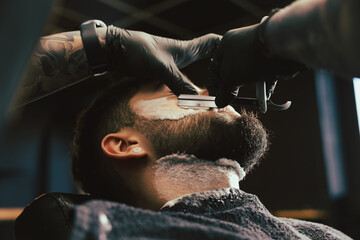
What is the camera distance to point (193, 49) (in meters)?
1.62

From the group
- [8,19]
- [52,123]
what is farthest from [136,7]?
[8,19]

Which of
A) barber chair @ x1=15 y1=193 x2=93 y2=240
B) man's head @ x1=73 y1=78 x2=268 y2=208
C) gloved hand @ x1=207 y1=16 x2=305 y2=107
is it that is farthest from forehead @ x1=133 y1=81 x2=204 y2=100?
barber chair @ x1=15 y1=193 x2=93 y2=240

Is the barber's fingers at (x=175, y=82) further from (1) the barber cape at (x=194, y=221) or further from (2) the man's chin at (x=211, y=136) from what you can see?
(1) the barber cape at (x=194, y=221)

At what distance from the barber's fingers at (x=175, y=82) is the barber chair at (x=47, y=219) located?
21.8 inches

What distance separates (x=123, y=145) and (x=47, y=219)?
0.42 meters

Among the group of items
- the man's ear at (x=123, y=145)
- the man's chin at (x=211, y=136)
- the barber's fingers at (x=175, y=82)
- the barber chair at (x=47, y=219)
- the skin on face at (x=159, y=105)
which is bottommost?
the barber chair at (x=47, y=219)

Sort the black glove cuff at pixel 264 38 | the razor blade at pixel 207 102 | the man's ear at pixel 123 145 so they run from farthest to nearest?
the man's ear at pixel 123 145
the razor blade at pixel 207 102
the black glove cuff at pixel 264 38

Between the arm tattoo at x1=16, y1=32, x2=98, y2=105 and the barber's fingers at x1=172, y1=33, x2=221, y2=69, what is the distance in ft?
1.27

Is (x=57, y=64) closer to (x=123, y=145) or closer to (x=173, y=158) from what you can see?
(x=123, y=145)

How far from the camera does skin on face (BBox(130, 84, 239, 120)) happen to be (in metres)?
1.42

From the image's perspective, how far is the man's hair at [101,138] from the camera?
1.52 m

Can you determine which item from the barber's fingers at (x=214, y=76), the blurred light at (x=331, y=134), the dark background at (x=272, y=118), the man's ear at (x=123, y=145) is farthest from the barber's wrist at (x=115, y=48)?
the blurred light at (x=331, y=134)

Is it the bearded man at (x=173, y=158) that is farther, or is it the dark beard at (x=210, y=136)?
the dark beard at (x=210, y=136)

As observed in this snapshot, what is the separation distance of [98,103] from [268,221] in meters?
0.86
